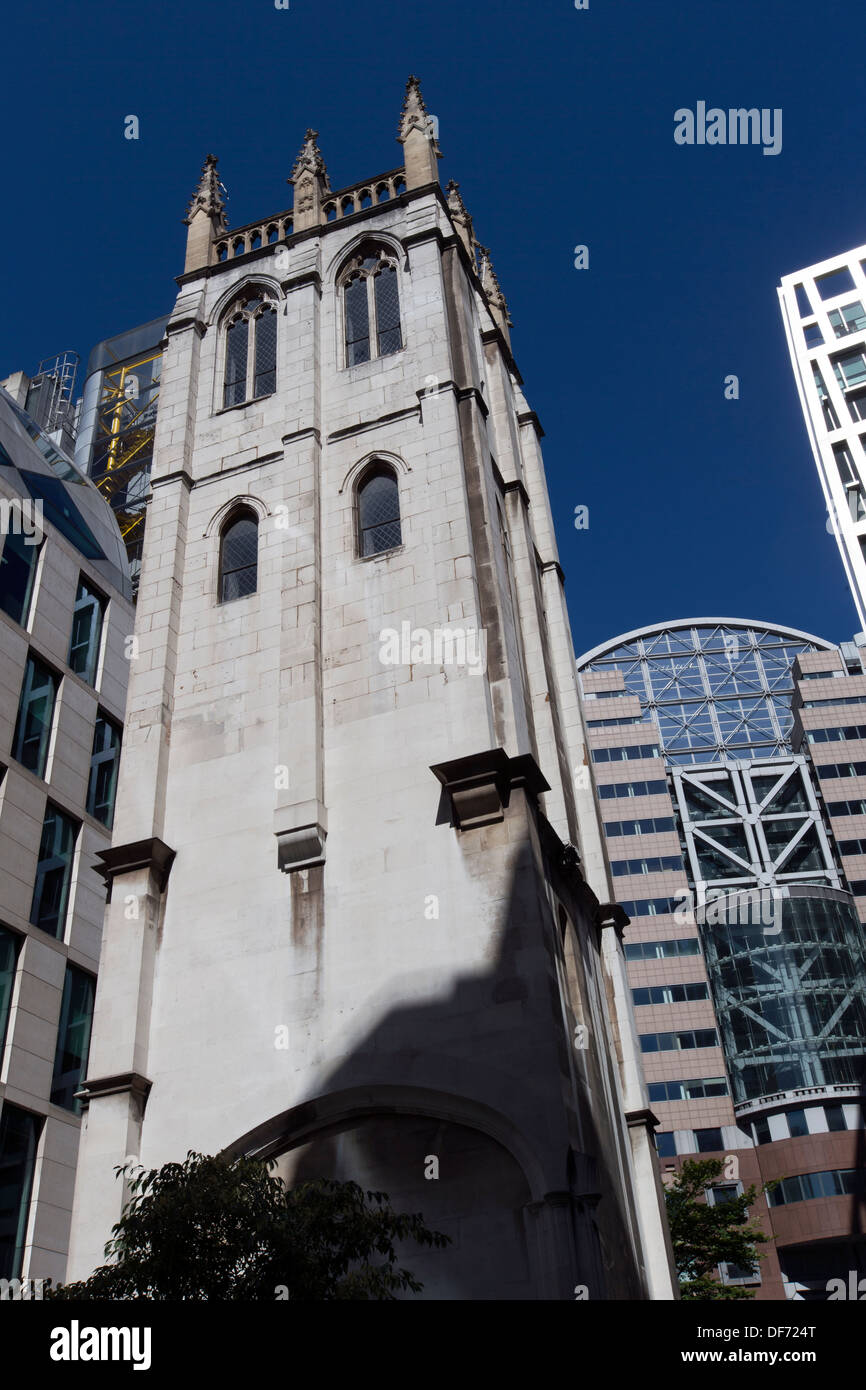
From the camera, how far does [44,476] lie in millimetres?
36906

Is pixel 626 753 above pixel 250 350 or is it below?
above

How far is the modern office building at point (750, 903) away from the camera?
76.9m

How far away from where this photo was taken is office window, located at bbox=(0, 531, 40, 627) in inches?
1297

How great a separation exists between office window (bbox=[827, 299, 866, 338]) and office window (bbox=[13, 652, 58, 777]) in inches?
2507

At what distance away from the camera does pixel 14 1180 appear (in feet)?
90.2

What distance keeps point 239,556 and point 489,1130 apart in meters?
13.6

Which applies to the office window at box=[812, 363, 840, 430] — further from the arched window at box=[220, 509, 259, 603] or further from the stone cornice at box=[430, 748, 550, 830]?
the stone cornice at box=[430, 748, 550, 830]

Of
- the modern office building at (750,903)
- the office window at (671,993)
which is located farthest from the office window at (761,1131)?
the office window at (671,993)

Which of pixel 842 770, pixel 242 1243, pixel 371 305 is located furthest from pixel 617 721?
pixel 242 1243

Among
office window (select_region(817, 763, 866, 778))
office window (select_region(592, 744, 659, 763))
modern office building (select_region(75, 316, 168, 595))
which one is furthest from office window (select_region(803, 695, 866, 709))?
modern office building (select_region(75, 316, 168, 595))

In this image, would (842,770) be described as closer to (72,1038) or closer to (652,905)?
(652,905)

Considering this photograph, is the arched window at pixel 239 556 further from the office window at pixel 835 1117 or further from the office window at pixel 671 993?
the office window at pixel 671 993

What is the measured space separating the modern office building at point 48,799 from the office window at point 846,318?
191 ft

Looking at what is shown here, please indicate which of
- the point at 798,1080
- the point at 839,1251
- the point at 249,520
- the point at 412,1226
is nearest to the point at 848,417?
the point at 798,1080
